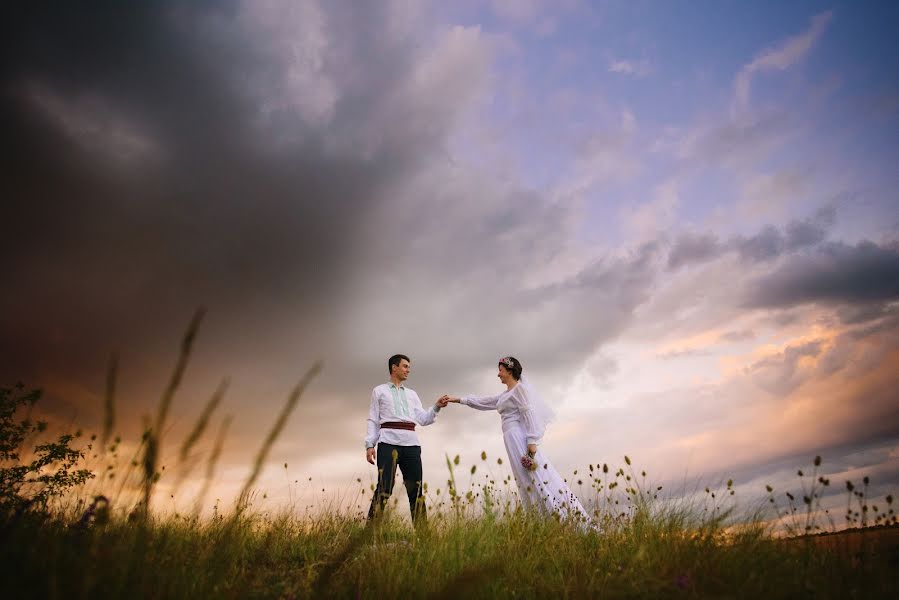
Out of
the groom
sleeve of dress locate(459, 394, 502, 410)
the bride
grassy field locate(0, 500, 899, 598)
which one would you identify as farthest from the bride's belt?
grassy field locate(0, 500, 899, 598)

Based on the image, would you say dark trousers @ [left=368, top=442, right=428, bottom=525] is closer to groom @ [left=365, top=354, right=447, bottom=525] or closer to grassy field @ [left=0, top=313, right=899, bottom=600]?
groom @ [left=365, top=354, right=447, bottom=525]

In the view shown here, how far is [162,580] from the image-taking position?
7.29 feet

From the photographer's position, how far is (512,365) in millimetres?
8078

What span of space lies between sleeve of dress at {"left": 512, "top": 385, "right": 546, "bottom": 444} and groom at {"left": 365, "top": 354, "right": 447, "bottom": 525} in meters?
Result: 1.66

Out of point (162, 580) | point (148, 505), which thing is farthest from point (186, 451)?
point (162, 580)

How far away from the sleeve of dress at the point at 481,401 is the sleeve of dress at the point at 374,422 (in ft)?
4.79

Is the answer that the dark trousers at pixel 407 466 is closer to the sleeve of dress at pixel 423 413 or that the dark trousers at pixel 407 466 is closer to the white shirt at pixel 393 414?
the white shirt at pixel 393 414

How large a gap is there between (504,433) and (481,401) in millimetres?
767

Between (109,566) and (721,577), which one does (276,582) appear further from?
(721,577)

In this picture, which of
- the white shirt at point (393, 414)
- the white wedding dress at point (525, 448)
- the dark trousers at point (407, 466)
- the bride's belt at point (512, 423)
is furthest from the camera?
the white shirt at point (393, 414)

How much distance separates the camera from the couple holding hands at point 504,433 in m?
7.02

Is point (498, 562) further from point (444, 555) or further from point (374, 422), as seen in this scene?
point (374, 422)

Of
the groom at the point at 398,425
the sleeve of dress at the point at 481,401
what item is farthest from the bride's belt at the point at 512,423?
the groom at the point at 398,425

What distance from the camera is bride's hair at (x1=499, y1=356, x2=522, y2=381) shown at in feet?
26.5
